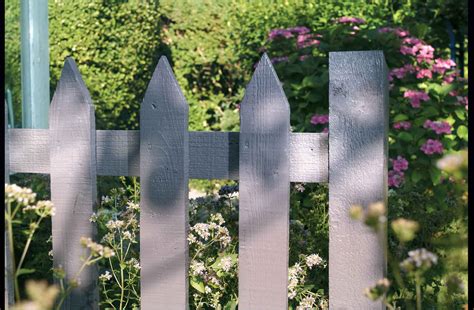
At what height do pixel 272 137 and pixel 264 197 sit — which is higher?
pixel 272 137

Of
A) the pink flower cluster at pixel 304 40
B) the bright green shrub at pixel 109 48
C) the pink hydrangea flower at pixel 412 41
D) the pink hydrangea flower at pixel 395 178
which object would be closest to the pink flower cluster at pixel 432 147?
the pink hydrangea flower at pixel 395 178

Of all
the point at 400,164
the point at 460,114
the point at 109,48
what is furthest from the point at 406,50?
the point at 109,48

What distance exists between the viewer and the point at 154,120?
2.06m

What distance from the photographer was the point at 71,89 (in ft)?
7.11

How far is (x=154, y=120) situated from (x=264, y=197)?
0.41 metres

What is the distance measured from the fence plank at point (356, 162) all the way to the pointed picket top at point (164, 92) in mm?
460

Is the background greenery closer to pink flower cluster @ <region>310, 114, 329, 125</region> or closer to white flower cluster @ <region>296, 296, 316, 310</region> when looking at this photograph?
pink flower cluster @ <region>310, 114, 329, 125</region>

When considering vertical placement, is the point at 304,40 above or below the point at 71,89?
above

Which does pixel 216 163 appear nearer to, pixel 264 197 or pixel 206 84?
pixel 264 197

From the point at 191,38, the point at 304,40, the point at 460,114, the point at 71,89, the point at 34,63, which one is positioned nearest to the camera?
the point at 71,89

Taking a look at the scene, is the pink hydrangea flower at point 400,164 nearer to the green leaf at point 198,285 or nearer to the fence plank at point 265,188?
the green leaf at point 198,285

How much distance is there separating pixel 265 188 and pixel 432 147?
2.59m

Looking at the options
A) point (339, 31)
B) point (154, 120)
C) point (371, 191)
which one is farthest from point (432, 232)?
point (339, 31)

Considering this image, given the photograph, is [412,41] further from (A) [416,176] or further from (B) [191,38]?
(B) [191,38]
